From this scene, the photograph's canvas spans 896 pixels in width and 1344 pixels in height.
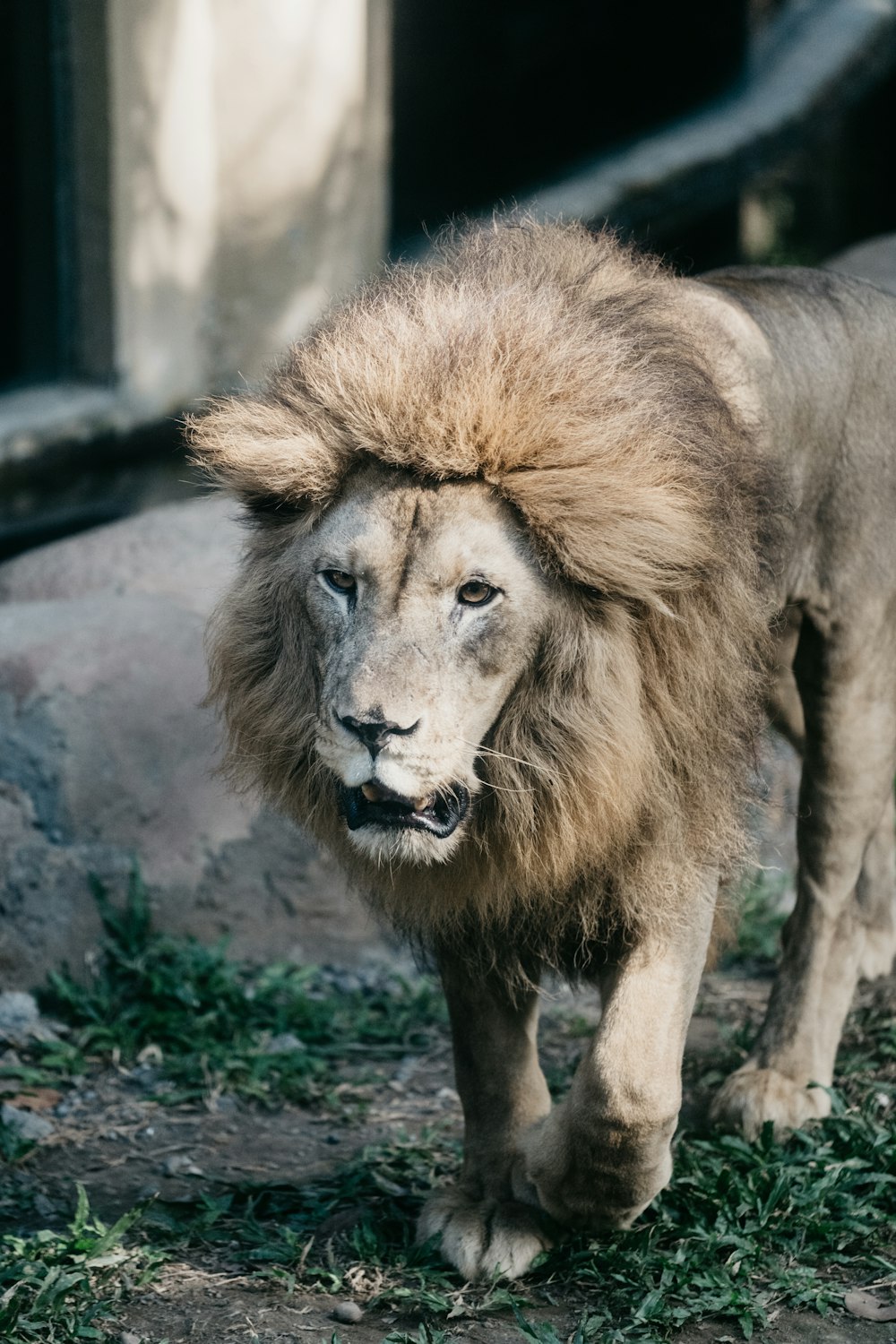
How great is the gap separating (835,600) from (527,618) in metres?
1.12

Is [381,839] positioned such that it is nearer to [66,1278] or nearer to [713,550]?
[713,550]

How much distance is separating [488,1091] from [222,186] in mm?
3759

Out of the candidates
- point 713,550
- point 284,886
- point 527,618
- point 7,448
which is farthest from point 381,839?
point 7,448

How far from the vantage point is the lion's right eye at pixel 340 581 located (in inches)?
106

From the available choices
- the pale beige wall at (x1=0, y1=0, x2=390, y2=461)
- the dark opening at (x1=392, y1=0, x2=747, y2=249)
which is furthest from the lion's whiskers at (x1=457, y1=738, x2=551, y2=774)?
the dark opening at (x1=392, y1=0, x2=747, y2=249)

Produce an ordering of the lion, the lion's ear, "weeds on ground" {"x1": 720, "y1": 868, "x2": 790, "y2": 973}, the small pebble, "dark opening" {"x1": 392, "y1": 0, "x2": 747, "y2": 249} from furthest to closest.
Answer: "dark opening" {"x1": 392, "y1": 0, "x2": 747, "y2": 249}, "weeds on ground" {"x1": 720, "y1": 868, "x2": 790, "y2": 973}, the small pebble, the lion's ear, the lion

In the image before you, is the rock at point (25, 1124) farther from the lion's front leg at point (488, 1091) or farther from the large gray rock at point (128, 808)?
the lion's front leg at point (488, 1091)

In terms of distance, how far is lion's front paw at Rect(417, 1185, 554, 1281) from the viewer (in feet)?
9.88

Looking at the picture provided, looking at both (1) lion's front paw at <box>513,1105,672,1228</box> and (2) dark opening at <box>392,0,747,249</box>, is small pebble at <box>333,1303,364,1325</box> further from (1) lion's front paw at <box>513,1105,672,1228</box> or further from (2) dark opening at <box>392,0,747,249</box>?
(2) dark opening at <box>392,0,747,249</box>

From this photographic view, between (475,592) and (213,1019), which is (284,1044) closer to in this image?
(213,1019)

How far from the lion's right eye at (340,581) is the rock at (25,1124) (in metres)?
1.43

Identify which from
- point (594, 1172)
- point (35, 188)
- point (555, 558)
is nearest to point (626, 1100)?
point (594, 1172)

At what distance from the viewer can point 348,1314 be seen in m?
2.89

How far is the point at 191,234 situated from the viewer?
597 cm
